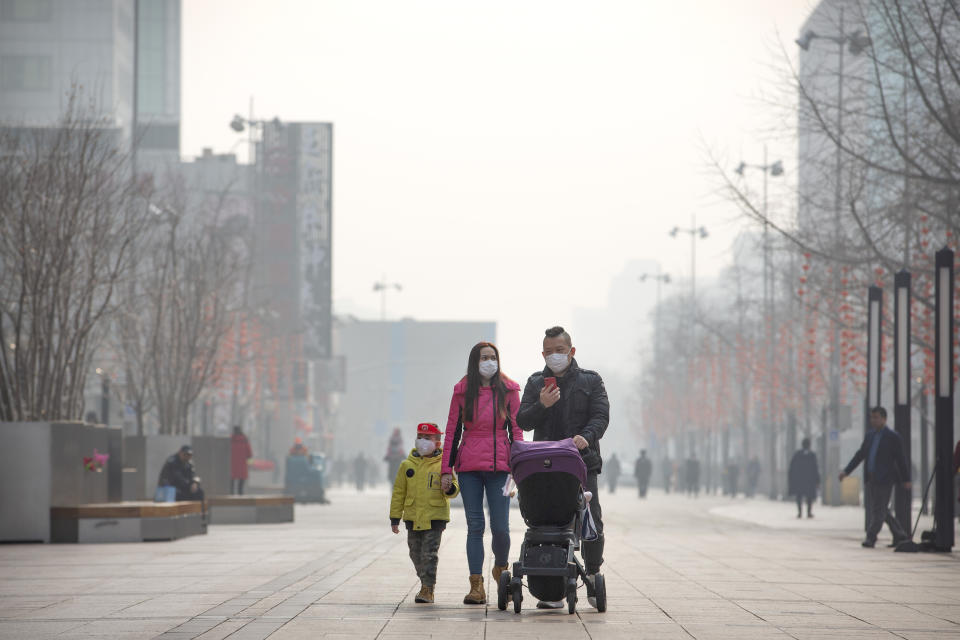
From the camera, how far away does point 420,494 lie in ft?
39.9

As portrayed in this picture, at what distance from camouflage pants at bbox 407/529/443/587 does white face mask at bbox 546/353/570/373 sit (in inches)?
67.1

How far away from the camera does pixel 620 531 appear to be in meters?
26.6

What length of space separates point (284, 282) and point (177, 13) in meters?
84.9

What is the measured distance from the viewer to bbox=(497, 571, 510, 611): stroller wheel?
11211 mm

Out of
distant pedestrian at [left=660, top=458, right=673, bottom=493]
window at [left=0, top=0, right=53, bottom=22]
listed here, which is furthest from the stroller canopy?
window at [left=0, top=0, right=53, bottom=22]

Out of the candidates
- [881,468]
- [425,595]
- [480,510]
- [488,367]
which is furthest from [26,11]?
[480,510]

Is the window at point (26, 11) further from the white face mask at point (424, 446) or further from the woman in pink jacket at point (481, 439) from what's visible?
the woman in pink jacket at point (481, 439)

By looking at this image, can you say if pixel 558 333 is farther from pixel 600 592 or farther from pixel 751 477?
pixel 751 477

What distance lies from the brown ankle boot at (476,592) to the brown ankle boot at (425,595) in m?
0.30

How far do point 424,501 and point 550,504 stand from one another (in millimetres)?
1596

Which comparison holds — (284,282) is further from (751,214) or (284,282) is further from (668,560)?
(668,560)

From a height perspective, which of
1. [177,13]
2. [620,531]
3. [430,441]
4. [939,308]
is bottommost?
[620,531]

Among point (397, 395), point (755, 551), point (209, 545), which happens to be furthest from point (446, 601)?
point (397, 395)

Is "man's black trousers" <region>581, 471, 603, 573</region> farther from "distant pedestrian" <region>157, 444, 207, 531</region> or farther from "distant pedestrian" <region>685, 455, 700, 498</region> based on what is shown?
"distant pedestrian" <region>685, 455, 700, 498</region>
